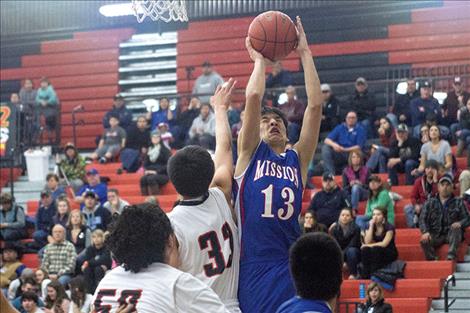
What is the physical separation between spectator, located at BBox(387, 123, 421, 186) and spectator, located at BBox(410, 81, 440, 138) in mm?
668

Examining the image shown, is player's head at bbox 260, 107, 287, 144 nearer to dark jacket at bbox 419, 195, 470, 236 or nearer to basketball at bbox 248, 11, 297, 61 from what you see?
basketball at bbox 248, 11, 297, 61

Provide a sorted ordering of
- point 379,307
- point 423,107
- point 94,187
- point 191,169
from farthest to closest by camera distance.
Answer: point 94,187
point 423,107
point 379,307
point 191,169

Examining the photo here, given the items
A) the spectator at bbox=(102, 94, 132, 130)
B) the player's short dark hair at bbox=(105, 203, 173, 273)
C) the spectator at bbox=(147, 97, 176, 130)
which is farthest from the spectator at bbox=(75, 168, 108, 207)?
the player's short dark hair at bbox=(105, 203, 173, 273)

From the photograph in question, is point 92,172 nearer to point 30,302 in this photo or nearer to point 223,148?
point 30,302

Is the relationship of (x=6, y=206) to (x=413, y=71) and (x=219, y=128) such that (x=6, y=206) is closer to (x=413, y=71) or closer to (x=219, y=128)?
(x=413, y=71)

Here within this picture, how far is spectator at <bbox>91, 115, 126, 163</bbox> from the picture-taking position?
1925 cm

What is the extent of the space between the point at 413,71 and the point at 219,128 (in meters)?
13.7

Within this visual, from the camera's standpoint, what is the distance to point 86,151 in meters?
22.1

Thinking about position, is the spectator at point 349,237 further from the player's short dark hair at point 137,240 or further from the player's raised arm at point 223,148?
the player's short dark hair at point 137,240

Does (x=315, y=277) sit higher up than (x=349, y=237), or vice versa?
(x=315, y=277)

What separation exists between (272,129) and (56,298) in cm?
749

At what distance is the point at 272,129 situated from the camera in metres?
6.55

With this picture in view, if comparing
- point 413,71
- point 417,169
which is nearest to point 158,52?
point 413,71

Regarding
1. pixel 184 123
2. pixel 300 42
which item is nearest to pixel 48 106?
pixel 184 123
